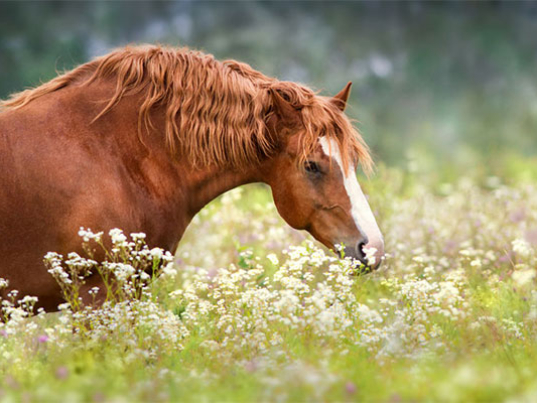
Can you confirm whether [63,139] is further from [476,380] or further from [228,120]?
[476,380]

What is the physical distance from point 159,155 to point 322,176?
1.02 metres

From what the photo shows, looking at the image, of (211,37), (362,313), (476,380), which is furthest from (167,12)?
(476,380)

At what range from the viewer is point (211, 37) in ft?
51.0

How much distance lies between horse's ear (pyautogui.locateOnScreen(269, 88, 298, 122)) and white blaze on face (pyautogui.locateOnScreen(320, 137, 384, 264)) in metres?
0.26

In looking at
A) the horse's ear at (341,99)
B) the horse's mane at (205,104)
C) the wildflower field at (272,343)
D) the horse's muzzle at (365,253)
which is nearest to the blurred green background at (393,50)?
the horse's ear at (341,99)

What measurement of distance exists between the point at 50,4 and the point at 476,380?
14.6 metres

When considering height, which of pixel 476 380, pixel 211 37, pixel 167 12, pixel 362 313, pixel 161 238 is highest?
pixel 167 12

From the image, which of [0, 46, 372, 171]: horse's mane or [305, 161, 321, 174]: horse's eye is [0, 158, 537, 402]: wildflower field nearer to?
[305, 161, 321, 174]: horse's eye

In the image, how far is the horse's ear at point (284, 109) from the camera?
4012mm

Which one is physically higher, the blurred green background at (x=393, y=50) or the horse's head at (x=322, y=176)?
the blurred green background at (x=393, y=50)

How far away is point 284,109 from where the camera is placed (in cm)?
404

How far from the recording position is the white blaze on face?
3834 mm

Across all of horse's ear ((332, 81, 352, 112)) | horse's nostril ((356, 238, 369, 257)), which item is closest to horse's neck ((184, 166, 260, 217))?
horse's ear ((332, 81, 352, 112))

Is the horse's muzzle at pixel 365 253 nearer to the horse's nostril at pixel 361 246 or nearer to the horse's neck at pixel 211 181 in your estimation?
the horse's nostril at pixel 361 246
